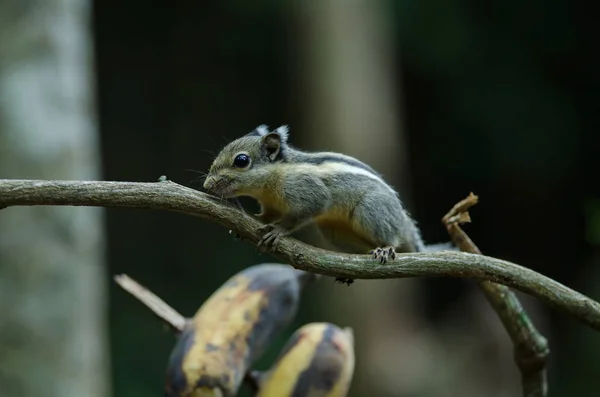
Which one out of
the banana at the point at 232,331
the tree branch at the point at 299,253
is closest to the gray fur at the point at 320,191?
the banana at the point at 232,331

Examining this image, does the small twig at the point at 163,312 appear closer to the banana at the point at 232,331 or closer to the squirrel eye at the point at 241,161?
the banana at the point at 232,331

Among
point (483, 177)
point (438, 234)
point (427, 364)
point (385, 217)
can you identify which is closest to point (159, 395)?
point (427, 364)

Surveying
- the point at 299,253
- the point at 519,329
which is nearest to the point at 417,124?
the point at 519,329

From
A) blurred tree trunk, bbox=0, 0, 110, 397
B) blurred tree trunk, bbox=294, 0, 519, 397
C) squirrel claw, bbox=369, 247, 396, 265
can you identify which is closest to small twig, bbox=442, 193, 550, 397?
squirrel claw, bbox=369, 247, 396, 265

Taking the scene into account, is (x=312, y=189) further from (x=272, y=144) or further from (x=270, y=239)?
(x=270, y=239)

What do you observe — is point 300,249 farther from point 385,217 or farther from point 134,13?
point 134,13

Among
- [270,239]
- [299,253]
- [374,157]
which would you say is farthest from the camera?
[374,157]
